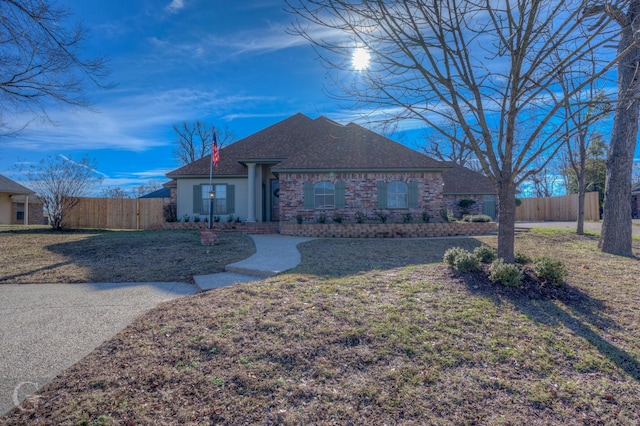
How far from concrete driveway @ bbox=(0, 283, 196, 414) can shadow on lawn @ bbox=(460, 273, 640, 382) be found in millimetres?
4394

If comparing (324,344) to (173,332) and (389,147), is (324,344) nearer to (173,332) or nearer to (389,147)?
(173,332)

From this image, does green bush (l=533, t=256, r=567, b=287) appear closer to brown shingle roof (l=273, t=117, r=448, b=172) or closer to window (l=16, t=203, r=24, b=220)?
brown shingle roof (l=273, t=117, r=448, b=172)

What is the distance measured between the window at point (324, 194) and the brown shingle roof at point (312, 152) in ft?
2.51

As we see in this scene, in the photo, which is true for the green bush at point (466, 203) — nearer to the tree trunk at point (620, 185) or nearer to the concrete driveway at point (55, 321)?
the tree trunk at point (620, 185)

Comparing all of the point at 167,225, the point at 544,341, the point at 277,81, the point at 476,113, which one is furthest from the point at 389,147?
the point at 544,341

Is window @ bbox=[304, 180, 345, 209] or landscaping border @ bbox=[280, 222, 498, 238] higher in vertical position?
window @ bbox=[304, 180, 345, 209]

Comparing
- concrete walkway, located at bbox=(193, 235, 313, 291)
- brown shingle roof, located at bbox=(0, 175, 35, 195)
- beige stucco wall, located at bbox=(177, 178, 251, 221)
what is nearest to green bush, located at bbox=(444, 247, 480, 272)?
concrete walkway, located at bbox=(193, 235, 313, 291)

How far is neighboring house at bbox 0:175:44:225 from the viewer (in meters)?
19.9

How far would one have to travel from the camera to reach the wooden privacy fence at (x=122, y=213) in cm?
1662

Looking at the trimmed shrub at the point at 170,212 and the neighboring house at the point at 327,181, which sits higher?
the neighboring house at the point at 327,181

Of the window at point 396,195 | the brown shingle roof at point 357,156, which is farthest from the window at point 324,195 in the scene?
the window at point 396,195

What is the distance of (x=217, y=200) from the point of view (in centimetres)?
1573

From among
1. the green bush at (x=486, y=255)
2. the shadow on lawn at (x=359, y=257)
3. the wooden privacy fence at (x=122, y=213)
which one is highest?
the wooden privacy fence at (x=122, y=213)

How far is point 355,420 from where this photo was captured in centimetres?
204
